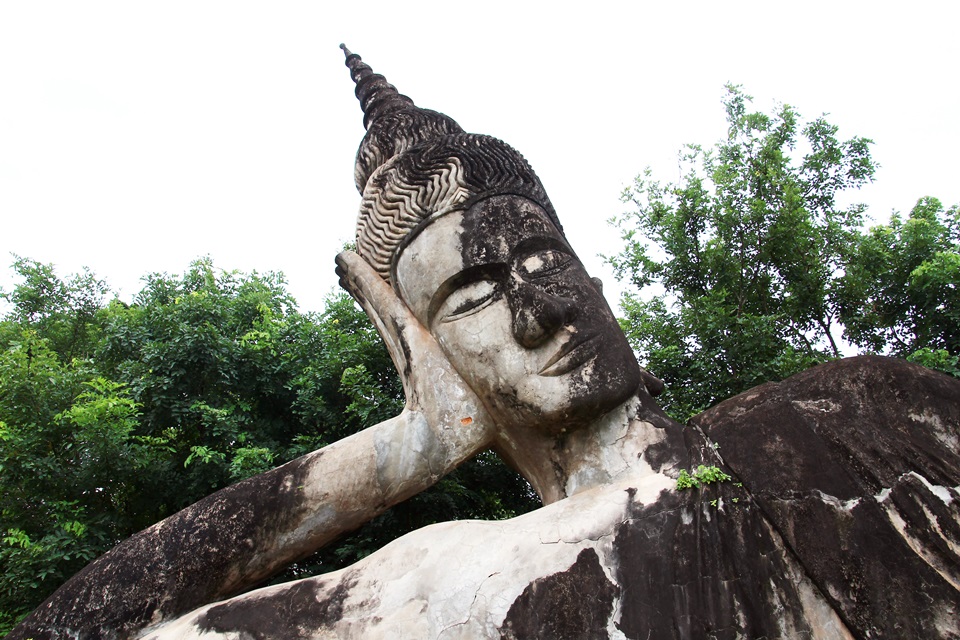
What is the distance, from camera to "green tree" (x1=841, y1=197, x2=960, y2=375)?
7.51m

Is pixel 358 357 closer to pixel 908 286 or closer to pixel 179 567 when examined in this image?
pixel 179 567

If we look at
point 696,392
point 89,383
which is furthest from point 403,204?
point 696,392

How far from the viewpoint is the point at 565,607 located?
3.09 m

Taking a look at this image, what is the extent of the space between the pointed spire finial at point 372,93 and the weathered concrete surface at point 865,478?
346 centimetres

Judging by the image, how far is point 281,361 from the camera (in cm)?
777

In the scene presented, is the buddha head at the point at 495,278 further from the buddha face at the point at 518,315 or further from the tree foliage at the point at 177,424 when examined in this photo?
the tree foliage at the point at 177,424

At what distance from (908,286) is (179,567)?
7534 mm

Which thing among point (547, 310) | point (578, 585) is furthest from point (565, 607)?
point (547, 310)

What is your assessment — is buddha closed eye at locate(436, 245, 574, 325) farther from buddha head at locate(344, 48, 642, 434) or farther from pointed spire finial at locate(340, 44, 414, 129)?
pointed spire finial at locate(340, 44, 414, 129)

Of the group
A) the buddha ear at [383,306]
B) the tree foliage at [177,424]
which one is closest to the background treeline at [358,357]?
the tree foliage at [177,424]

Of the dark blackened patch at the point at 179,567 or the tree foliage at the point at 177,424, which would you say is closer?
the dark blackened patch at the point at 179,567

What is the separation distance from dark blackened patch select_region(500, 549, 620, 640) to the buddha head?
878mm

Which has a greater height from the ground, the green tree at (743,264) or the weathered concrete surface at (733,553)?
the green tree at (743,264)

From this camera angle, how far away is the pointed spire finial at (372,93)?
19.1ft
